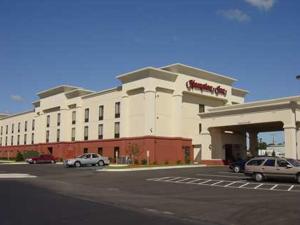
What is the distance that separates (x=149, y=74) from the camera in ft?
173

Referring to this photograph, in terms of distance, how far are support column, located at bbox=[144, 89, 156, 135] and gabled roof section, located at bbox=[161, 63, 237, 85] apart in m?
4.74

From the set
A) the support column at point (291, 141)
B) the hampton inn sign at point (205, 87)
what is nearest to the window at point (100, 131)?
the hampton inn sign at point (205, 87)

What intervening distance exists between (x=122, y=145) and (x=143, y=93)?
8.18m

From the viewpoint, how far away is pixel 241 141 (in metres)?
53.4

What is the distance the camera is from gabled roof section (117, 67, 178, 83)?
173ft

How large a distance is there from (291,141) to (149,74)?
21.1 metres

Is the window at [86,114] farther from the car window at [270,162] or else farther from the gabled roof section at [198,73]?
the car window at [270,162]

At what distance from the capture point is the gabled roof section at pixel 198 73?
181 feet

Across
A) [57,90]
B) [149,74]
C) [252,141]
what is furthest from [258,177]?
[57,90]

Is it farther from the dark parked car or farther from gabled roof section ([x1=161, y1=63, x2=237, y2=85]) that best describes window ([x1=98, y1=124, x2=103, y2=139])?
the dark parked car

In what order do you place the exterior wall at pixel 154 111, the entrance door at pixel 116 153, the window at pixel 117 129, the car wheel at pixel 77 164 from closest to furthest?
the car wheel at pixel 77 164, the exterior wall at pixel 154 111, the entrance door at pixel 116 153, the window at pixel 117 129

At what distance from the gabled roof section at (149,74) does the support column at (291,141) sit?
1984 cm

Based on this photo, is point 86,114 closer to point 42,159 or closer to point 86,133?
point 86,133

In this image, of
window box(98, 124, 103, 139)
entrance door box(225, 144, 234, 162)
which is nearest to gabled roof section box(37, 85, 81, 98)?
window box(98, 124, 103, 139)
